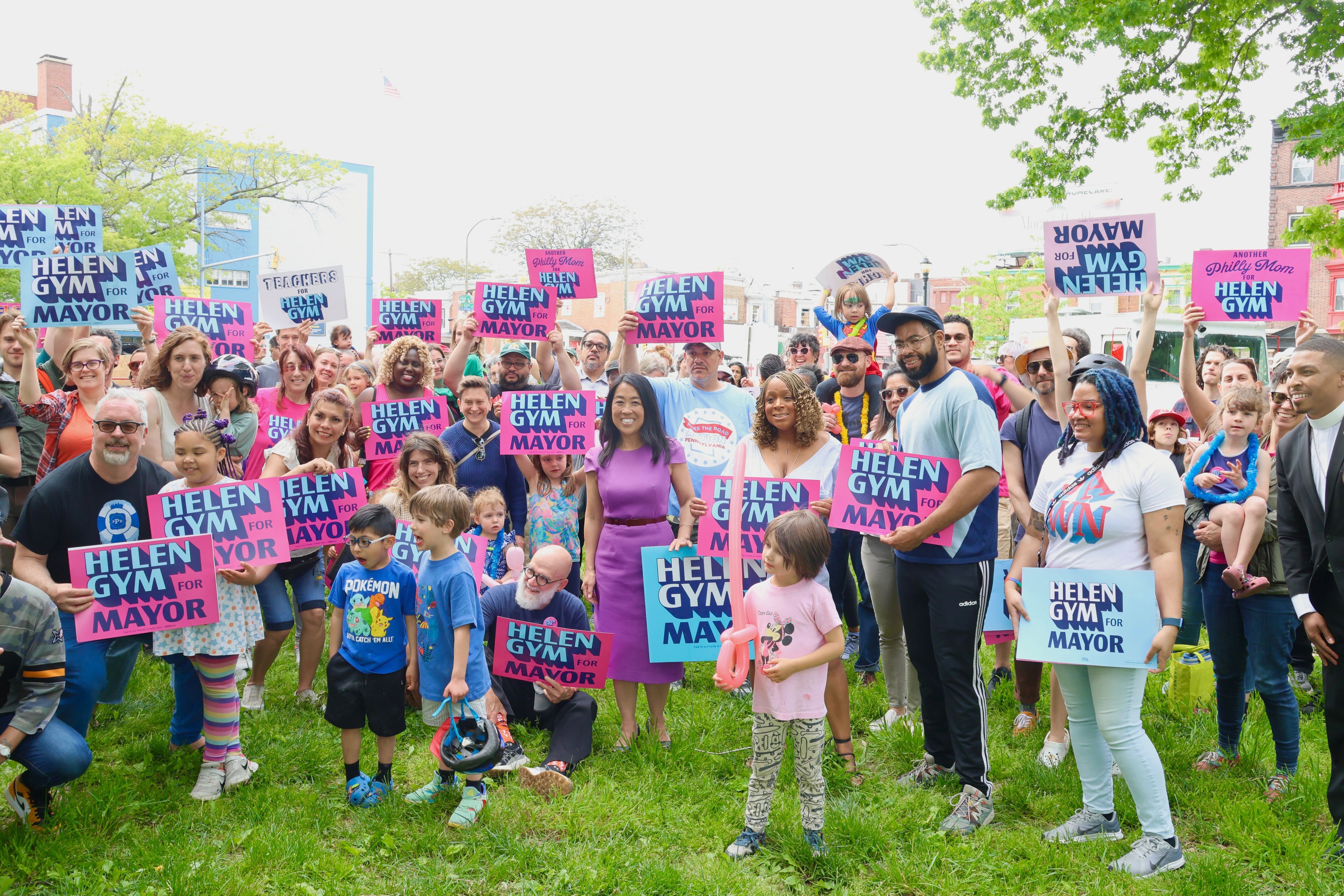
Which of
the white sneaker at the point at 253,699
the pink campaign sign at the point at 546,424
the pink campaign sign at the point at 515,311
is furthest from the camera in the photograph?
the pink campaign sign at the point at 515,311

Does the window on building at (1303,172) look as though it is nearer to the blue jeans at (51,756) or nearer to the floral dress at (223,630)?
the floral dress at (223,630)

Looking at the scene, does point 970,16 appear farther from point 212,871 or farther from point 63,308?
point 212,871

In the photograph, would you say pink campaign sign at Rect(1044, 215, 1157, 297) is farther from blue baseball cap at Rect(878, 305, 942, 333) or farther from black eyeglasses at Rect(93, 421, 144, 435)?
black eyeglasses at Rect(93, 421, 144, 435)

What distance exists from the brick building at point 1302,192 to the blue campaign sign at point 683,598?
1878 inches

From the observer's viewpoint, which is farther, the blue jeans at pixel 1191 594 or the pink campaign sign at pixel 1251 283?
the pink campaign sign at pixel 1251 283

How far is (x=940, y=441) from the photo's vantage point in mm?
4562

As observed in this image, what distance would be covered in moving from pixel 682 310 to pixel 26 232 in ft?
17.9

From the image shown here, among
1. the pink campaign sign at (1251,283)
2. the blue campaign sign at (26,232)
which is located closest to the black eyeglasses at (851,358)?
the pink campaign sign at (1251,283)

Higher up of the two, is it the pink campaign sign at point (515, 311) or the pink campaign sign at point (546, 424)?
the pink campaign sign at point (515, 311)

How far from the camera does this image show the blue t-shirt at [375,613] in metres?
4.72

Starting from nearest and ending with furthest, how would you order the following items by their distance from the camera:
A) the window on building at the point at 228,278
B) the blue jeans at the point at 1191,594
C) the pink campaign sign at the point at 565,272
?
the blue jeans at the point at 1191,594, the pink campaign sign at the point at 565,272, the window on building at the point at 228,278

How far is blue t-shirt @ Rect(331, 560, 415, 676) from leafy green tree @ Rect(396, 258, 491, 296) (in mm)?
66494

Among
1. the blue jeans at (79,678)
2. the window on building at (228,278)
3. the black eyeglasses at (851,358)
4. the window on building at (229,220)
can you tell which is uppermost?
the window on building at (229,220)

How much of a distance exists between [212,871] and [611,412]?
305cm
